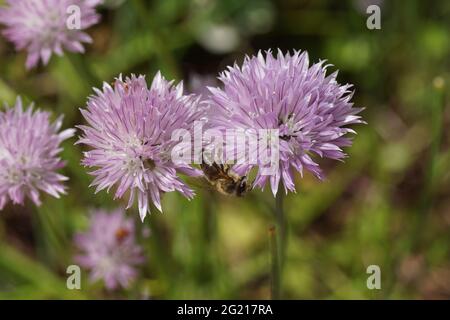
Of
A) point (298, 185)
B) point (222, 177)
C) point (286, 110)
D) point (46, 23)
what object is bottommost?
point (222, 177)

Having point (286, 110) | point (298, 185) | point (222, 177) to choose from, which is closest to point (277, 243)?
point (222, 177)

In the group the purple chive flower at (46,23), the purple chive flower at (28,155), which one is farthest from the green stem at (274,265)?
the purple chive flower at (46,23)

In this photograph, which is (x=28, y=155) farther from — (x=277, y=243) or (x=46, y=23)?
(x=277, y=243)

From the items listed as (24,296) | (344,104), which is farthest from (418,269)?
(24,296)

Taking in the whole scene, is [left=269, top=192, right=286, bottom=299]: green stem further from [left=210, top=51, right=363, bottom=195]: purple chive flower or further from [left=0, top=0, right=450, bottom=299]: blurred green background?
[left=0, top=0, right=450, bottom=299]: blurred green background

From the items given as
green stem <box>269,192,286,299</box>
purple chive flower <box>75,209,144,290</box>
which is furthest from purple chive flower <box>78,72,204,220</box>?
purple chive flower <box>75,209,144,290</box>

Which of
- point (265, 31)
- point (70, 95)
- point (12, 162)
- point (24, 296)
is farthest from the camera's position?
point (265, 31)

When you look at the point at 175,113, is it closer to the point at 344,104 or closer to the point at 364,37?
the point at 344,104
